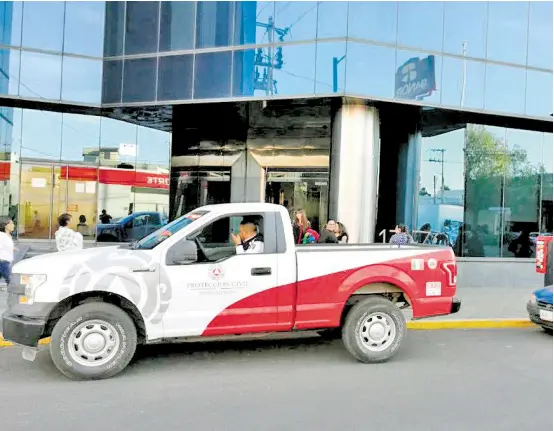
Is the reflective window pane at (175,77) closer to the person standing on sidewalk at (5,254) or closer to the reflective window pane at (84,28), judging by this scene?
the reflective window pane at (84,28)

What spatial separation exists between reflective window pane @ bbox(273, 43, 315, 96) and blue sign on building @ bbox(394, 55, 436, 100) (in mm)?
2255

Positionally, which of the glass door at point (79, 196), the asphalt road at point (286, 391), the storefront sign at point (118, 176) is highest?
the storefront sign at point (118, 176)

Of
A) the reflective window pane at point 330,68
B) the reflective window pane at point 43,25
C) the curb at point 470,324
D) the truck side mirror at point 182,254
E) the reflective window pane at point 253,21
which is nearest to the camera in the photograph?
the truck side mirror at point 182,254

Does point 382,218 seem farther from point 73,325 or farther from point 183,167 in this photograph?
point 73,325

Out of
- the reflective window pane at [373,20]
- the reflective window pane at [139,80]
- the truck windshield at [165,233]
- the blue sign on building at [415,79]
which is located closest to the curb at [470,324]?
the truck windshield at [165,233]

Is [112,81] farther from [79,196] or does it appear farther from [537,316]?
[537,316]

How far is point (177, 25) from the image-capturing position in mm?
14805

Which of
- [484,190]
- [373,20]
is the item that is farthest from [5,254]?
[484,190]

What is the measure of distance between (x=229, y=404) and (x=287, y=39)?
10.7m

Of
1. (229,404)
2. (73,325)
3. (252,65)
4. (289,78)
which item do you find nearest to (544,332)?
(229,404)

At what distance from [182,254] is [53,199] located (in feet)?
38.5

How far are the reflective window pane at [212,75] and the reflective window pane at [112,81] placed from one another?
8.08 ft

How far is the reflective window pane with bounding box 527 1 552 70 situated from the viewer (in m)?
15.1

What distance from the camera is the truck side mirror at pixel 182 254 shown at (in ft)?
18.9
